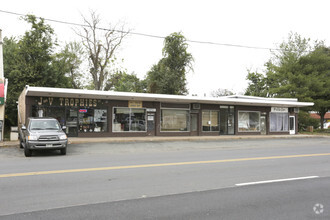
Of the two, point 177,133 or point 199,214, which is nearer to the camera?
point 199,214

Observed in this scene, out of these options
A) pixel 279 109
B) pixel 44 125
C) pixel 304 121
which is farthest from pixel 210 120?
pixel 304 121

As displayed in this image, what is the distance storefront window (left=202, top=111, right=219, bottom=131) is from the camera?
2536cm

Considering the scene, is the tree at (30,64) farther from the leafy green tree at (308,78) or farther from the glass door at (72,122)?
the leafy green tree at (308,78)

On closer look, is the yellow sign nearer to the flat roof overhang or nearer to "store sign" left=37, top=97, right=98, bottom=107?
the flat roof overhang

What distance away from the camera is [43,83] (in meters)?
27.3

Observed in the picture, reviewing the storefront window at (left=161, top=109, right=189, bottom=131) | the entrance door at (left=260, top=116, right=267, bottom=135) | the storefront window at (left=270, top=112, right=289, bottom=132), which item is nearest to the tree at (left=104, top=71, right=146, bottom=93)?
the storefront window at (left=161, top=109, right=189, bottom=131)

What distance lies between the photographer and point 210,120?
25609 mm

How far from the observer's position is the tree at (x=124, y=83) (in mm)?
36250

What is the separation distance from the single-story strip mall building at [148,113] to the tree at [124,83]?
46.0ft

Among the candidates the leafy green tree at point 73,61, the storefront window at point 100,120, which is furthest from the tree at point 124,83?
the storefront window at point 100,120

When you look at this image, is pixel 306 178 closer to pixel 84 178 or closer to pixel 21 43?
pixel 84 178

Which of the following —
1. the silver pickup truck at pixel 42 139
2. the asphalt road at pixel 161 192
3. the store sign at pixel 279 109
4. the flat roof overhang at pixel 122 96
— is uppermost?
the flat roof overhang at pixel 122 96

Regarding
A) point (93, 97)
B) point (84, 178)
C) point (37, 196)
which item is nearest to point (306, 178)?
point (84, 178)

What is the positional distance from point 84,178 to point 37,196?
1.69 metres
